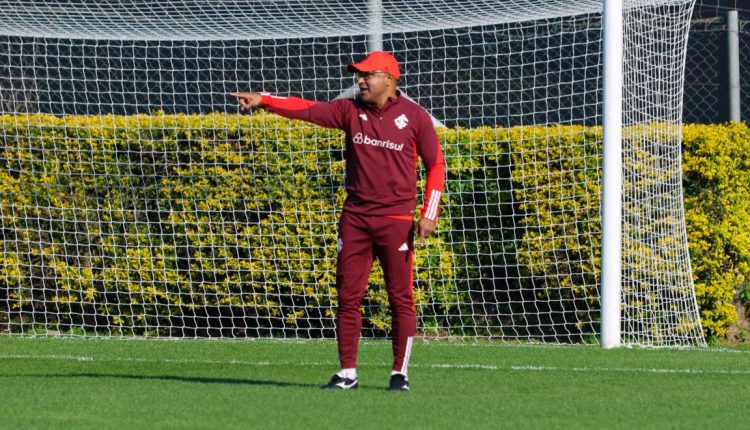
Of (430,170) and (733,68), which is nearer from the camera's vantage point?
(430,170)

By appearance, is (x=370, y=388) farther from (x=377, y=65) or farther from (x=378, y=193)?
(x=377, y=65)

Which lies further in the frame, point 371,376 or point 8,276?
point 8,276

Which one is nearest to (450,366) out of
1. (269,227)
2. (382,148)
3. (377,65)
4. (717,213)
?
(382,148)

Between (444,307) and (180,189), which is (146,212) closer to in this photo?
(180,189)

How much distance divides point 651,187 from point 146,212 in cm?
461

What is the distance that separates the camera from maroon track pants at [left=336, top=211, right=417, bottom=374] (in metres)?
7.43

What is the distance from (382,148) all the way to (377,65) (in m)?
0.47

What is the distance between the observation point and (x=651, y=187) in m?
11.1

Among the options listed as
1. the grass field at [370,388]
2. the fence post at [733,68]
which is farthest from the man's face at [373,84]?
the fence post at [733,68]

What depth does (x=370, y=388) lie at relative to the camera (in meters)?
7.62

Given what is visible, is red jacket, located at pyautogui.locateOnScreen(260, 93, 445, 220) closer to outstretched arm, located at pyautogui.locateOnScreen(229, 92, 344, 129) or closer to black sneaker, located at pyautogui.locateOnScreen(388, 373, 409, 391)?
outstretched arm, located at pyautogui.locateOnScreen(229, 92, 344, 129)

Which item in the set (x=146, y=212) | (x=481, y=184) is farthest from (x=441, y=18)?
(x=146, y=212)

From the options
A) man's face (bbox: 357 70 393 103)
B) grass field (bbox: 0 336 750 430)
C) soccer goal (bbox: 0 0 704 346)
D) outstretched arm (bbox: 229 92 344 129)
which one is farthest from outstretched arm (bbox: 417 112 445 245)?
soccer goal (bbox: 0 0 704 346)

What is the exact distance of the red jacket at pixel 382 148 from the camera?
7.43 metres
